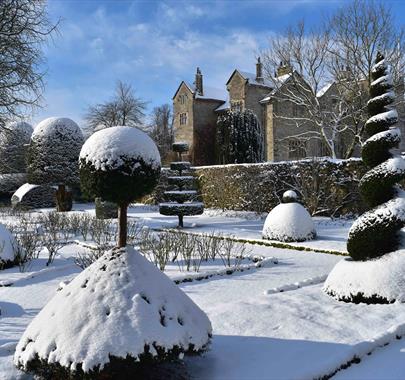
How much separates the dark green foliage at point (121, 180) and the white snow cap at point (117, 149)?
0.04m

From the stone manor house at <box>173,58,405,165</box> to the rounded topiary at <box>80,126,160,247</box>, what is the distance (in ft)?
90.0

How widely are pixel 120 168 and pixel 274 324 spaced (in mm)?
2467

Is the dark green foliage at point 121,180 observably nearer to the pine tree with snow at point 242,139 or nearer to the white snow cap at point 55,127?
the white snow cap at point 55,127

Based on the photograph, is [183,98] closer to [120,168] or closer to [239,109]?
[239,109]

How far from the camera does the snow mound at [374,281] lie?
536 cm

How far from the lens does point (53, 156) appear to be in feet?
71.7

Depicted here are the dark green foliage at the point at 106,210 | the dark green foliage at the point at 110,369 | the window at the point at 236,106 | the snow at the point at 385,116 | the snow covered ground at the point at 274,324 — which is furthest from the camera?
the window at the point at 236,106

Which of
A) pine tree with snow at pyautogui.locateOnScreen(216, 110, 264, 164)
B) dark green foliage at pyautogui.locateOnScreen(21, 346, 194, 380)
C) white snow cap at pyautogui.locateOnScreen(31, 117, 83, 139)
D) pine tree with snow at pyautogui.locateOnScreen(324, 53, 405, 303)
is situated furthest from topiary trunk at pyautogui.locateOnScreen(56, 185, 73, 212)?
dark green foliage at pyautogui.locateOnScreen(21, 346, 194, 380)

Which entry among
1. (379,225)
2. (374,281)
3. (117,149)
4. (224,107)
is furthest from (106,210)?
(224,107)

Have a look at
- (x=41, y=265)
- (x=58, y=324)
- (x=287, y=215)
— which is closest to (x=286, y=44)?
(x=287, y=215)

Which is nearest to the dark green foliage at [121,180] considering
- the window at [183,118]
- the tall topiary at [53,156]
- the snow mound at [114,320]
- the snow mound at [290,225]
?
the snow mound at [114,320]

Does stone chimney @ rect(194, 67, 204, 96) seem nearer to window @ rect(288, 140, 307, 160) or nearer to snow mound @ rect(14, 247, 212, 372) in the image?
window @ rect(288, 140, 307, 160)

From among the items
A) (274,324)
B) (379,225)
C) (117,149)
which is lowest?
(274,324)

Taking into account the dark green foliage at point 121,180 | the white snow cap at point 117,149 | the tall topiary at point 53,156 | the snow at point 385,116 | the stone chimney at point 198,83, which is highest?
the stone chimney at point 198,83
